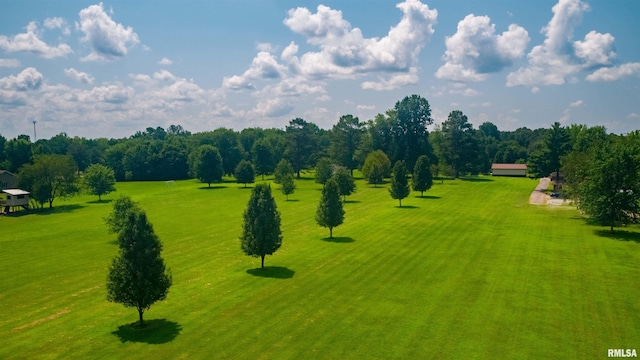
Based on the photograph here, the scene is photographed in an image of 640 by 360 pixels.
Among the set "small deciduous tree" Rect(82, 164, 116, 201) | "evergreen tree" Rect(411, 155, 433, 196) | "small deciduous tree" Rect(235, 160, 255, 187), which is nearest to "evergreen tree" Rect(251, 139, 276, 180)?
"small deciduous tree" Rect(235, 160, 255, 187)

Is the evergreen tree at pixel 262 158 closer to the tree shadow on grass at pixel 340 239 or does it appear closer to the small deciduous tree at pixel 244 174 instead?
the small deciduous tree at pixel 244 174

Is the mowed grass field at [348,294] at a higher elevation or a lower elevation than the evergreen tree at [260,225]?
lower

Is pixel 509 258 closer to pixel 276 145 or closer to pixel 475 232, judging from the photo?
pixel 475 232

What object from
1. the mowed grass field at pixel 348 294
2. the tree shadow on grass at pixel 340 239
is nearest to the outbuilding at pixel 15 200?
the mowed grass field at pixel 348 294

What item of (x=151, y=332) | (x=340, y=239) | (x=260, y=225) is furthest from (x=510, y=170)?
(x=151, y=332)

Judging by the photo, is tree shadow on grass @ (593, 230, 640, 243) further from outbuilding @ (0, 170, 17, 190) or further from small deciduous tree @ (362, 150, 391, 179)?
outbuilding @ (0, 170, 17, 190)

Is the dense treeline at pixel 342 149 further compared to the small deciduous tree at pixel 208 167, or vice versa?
the dense treeline at pixel 342 149
